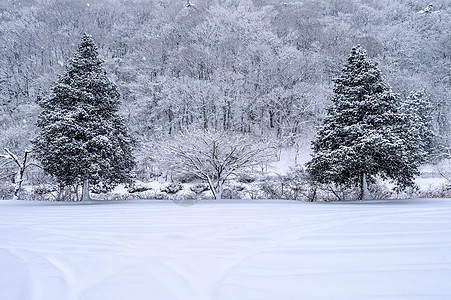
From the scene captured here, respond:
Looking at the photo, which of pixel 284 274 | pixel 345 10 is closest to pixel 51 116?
pixel 284 274

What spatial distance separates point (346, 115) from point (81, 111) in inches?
407

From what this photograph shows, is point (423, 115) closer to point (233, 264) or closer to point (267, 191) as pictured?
point (267, 191)

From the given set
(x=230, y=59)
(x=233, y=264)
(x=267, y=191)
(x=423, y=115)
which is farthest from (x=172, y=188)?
(x=423, y=115)

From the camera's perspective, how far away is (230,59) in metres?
27.6

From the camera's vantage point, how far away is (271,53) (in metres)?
26.8

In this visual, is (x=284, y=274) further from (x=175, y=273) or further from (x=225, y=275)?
(x=175, y=273)

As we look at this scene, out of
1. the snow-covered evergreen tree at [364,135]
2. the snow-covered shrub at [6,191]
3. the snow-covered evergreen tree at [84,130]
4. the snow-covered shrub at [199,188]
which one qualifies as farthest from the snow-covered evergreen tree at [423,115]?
the snow-covered shrub at [6,191]

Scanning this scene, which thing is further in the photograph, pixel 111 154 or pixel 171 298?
pixel 111 154

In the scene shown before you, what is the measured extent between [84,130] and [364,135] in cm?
1036

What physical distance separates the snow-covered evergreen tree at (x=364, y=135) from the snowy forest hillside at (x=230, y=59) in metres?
11.9

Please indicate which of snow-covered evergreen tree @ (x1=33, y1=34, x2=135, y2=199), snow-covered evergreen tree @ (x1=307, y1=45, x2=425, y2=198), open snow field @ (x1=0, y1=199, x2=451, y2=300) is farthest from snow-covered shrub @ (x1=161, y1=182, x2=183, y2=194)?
open snow field @ (x1=0, y1=199, x2=451, y2=300)

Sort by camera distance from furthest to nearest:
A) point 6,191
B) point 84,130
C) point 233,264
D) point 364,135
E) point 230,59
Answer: point 230,59, point 6,191, point 84,130, point 364,135, point 233,264

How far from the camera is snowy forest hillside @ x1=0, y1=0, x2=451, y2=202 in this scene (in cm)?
2478

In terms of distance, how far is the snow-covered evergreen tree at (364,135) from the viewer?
8.91m
